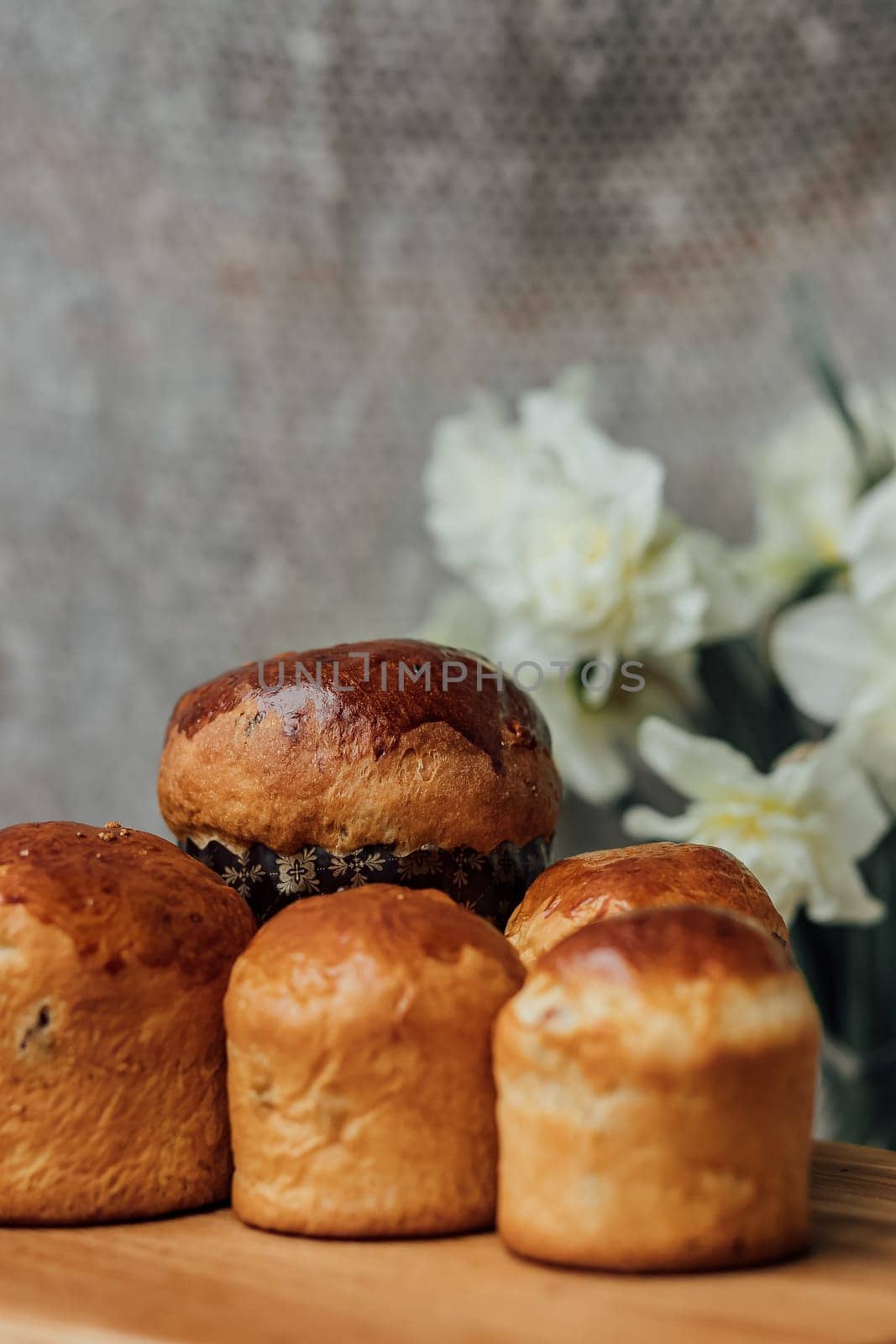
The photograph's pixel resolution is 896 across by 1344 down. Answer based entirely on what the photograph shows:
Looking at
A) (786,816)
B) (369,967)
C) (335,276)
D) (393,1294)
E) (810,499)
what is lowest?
(393,1294)

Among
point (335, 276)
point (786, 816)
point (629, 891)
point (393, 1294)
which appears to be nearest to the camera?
point (393, 1294)

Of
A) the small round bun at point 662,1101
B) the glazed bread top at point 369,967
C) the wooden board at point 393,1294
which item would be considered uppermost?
the glazed bread top at point 369,967

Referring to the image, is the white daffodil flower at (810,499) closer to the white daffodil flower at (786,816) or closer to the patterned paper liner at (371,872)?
the white daffodil flower at (786,816)

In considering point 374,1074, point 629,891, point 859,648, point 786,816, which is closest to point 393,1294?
point 374,1074

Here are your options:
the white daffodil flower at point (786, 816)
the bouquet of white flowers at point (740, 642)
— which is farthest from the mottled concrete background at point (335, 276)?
the white daffodil flower at point (786, 816)

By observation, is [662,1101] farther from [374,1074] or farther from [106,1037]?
[106,1037]

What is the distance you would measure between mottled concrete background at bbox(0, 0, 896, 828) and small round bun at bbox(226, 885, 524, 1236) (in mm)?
745

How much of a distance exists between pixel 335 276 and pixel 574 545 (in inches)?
19.5

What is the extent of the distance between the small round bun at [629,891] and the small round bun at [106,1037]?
13 centimetres

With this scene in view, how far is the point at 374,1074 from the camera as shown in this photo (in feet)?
1.48

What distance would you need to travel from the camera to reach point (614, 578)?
81 centimetres

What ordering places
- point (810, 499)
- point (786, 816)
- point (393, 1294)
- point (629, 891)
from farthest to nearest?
point (810, 499)
point (786, 816)
point (629, 891)
point (393, 1294)

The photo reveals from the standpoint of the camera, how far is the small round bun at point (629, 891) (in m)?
0.51

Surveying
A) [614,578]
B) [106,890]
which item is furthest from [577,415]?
[106,890]
